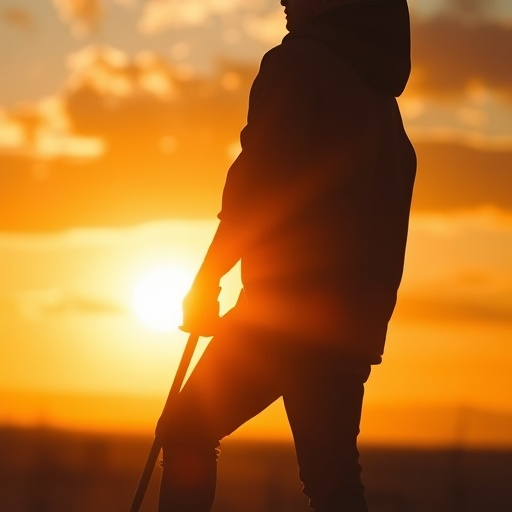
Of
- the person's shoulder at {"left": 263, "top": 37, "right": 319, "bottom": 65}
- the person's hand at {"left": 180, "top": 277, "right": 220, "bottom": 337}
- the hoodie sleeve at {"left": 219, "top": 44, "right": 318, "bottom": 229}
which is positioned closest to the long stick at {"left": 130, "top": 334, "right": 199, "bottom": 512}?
the person's hand at {"left": 180, "top": 277, "right": 220, "bottom": 337}

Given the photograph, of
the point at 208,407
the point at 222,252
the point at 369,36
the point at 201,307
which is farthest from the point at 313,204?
the point at 208,407

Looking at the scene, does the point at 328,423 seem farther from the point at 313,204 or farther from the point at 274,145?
the point at 274,145

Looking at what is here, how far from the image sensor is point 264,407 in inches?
194

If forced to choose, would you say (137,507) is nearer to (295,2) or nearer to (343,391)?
(343,391)

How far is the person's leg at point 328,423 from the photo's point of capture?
472 cm

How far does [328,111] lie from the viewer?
4781mm

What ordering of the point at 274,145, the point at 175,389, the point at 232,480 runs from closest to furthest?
the point at 274,145
the point at 175,389
the point at 232,480

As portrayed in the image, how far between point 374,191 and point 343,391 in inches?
27.6

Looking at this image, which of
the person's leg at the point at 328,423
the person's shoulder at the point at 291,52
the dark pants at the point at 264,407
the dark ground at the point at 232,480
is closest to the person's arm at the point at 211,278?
the dark pants at the point at 264,407

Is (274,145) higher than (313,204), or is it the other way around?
(274,145)

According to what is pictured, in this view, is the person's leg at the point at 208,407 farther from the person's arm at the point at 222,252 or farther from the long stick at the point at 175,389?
the person's arm at the point at 222,252

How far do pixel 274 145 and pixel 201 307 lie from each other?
0.60 meters

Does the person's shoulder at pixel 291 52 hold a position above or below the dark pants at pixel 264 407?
above

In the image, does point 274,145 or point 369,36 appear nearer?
point 274,145
